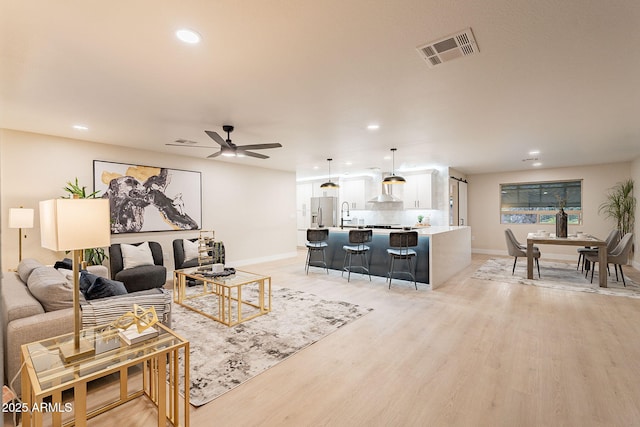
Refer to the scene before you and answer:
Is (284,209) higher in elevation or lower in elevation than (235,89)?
lower

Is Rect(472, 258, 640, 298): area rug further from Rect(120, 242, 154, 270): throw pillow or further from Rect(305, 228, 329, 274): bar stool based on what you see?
Rect(120, 242, 154, 270): throw pillow

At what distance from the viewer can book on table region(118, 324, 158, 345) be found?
2.07 meters

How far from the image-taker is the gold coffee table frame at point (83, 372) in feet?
5.53

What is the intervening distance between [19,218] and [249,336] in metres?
3.43

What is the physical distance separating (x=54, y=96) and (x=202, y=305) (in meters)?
2.95

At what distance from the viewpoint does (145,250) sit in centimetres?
534

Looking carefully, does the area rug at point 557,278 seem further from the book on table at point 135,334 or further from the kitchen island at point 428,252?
the book on table at point 135,334

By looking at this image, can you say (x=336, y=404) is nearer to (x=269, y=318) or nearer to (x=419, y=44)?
(x=269, y=318)

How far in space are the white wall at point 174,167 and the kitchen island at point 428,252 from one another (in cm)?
227

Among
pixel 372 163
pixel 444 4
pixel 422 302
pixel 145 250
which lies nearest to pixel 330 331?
pixel 422 302

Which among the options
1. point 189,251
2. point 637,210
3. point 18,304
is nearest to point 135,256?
point 189,251

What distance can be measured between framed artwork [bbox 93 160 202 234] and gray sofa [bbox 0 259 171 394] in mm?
2669

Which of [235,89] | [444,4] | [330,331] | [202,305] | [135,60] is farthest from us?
[202,305]

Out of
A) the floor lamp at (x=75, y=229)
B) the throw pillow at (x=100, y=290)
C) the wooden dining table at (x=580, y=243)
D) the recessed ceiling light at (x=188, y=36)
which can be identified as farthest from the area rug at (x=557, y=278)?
the floor lamp at (x=75, y=229)
